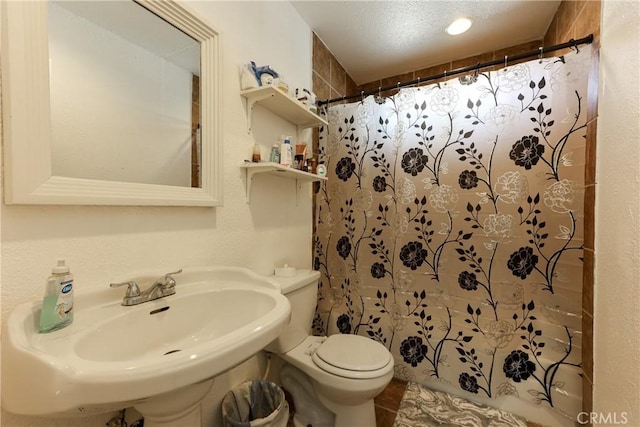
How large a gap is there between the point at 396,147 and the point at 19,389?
163cm

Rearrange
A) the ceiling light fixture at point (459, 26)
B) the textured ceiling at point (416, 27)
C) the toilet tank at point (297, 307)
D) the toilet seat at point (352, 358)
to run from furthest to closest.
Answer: the ceiling light fixture at point (459, 26) → the textured ceiling at point (416, 27) → the toilet tank at point (297, 307) → the toilet seat at point (352, 358)

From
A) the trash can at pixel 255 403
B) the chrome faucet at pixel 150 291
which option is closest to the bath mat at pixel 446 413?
the trash can at pixel 255 403

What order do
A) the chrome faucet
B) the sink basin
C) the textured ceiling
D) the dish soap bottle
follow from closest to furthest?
1. the sink basin
2. the dish soap bottle
3. the chrome faucet
4. the textured ceiling

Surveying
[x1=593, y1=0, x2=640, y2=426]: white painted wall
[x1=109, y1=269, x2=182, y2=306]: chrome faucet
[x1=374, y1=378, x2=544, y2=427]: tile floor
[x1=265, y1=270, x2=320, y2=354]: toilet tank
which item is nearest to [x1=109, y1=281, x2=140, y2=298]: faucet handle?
[x1=109, y1=269, x2=182, y2=306]: chrome faucet

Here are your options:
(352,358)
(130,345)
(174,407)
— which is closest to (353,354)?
(352,358)

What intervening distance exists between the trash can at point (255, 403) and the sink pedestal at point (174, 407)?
421 millimetres

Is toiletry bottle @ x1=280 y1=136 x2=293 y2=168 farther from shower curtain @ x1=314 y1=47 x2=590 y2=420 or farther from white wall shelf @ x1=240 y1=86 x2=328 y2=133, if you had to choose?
shower curtain @ x1=314 y1=47 x2=590 y2=420

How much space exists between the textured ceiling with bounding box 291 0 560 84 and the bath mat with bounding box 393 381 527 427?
2253mm

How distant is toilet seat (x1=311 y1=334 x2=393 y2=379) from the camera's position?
107 cm

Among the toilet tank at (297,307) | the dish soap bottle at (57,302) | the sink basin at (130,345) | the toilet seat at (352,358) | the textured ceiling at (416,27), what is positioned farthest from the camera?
the textured ceiling at (416,27)

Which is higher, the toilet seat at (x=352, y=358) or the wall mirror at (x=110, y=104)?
the wall mirror at (x=110, y=104)

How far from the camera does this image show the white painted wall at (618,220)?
820 mm

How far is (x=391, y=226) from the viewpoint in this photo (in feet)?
5.01

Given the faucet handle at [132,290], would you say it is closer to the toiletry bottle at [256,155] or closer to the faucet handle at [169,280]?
the faucet handle at [169,280]
